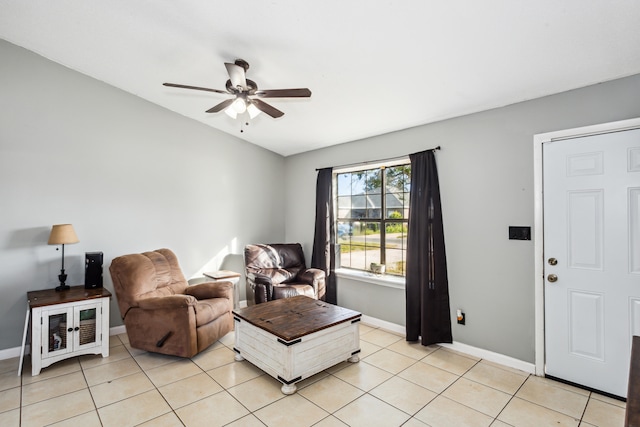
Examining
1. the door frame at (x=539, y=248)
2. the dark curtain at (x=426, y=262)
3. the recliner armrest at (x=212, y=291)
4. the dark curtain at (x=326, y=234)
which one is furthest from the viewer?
the dark curtain at (x=326, y=234)

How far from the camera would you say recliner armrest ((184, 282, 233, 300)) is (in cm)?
349

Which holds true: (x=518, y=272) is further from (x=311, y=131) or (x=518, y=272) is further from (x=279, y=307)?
(x=311, y=131)

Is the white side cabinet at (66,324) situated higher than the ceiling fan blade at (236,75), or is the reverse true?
the ceiling fan blade at (236,75)

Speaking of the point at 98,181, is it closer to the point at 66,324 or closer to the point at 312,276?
the point at 66,324

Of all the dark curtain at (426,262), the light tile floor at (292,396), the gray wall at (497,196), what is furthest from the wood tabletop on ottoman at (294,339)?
the gray wall at (497,196)

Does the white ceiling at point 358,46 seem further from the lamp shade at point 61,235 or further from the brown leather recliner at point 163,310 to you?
the brown leather recliner at point 163,310

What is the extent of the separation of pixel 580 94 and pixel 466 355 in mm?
2578

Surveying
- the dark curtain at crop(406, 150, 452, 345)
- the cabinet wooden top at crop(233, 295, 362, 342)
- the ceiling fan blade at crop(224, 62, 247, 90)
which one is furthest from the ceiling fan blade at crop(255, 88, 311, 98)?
the cabinet wooden top at crop(233, 295, 362, 342)

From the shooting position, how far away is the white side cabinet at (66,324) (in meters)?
2.70

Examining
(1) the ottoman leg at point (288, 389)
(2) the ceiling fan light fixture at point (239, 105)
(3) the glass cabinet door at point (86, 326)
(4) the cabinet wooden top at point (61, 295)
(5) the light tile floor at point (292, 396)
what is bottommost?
(5) the light tile floor at point (292, 396)

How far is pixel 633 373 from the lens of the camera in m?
1.29

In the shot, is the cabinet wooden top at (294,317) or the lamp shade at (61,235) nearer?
the cabinet wooden top at (294,317)

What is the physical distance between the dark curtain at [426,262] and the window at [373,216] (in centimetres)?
36

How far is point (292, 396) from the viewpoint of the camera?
2.39 m
